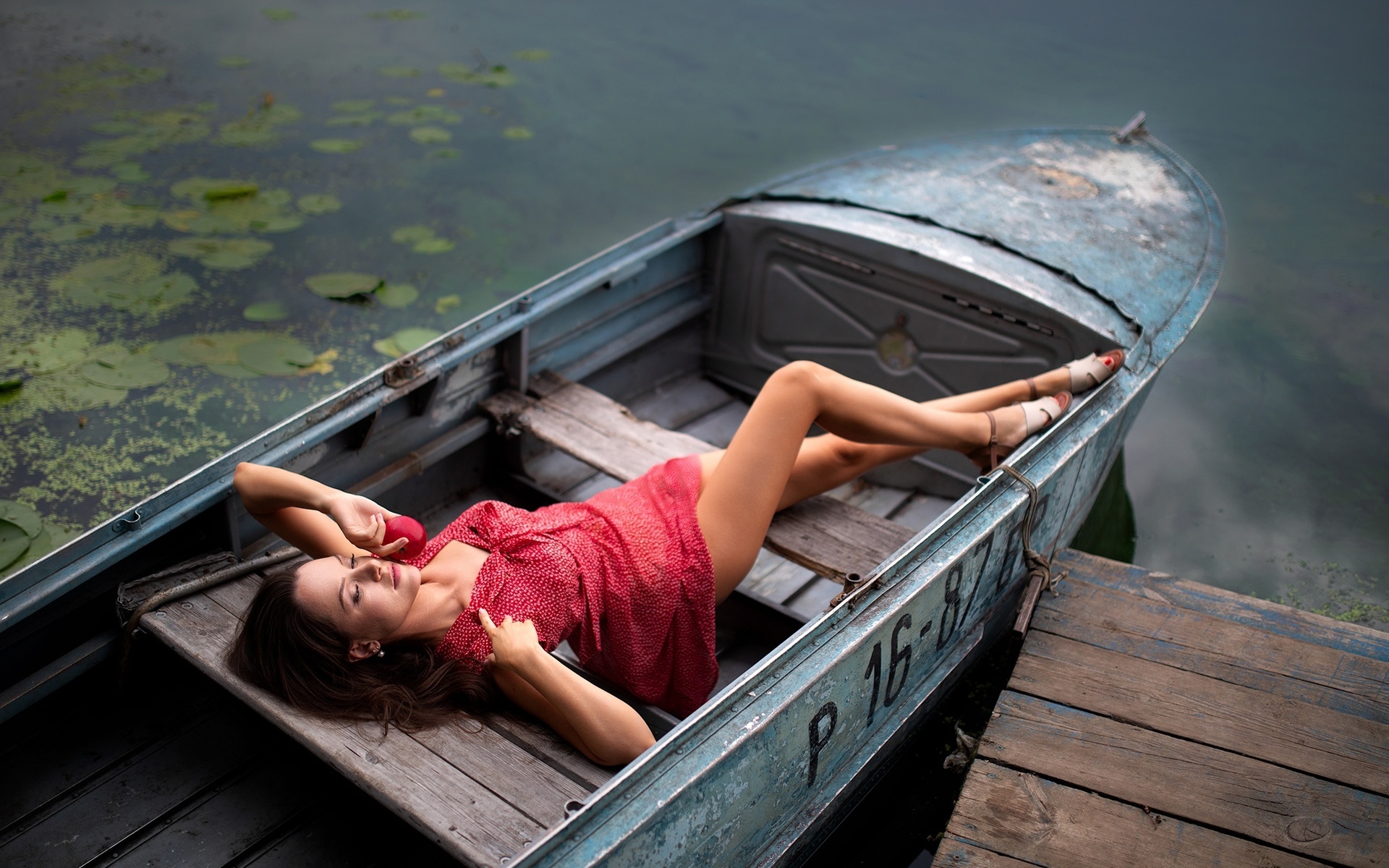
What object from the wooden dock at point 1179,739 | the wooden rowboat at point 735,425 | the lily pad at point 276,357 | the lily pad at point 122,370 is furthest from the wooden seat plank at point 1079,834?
the lily pad at point 122,370

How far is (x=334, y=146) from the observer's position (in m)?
6.18

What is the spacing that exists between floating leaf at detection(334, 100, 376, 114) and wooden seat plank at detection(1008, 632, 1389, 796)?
224 inches

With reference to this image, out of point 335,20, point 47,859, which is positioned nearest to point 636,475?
point 47,859

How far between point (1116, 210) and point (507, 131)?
4256 millimetres

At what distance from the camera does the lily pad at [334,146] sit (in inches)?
242

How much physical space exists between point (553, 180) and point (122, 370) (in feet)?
9.33

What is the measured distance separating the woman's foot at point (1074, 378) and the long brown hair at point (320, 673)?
1743 mm

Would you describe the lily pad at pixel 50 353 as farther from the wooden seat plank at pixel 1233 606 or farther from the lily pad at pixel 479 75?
the wooden seat plank at pixel 1233 606

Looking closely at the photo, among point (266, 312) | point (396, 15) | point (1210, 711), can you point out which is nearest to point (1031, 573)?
point (1210, 711)

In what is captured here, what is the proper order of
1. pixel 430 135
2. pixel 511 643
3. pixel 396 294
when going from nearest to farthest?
pixel 511 643 < pixel 396 294 < pixel 430 135

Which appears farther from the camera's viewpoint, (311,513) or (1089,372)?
(1089,372)

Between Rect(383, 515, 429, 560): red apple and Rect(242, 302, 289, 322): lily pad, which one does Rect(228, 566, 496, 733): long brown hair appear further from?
Rect(242, 302, 289, 322): lily pad

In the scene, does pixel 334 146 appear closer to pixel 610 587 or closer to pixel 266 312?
pixel 266 312

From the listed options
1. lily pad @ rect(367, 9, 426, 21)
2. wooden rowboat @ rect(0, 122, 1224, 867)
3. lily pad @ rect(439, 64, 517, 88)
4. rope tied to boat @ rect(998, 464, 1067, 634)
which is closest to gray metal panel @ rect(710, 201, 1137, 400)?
wooden rowboat @ rect(0, 122, 1224, 867)
